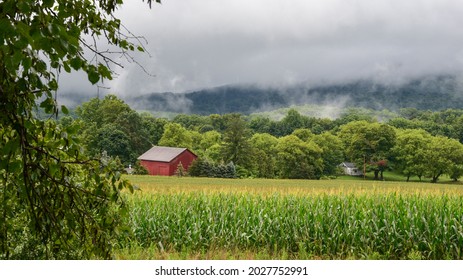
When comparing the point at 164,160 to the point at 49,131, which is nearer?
the point at 49,131

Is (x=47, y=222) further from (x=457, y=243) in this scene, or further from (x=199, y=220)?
(x=457, y=243)

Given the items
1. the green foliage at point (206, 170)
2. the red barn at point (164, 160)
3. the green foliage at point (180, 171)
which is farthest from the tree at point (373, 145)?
the green foliage at point (180, 171)

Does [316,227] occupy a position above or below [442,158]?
below

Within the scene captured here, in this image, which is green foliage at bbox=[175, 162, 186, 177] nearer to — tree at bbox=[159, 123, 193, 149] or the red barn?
the red barn

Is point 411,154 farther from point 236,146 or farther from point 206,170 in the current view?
point 206,170

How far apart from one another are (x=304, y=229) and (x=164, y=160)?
55163 millimetres

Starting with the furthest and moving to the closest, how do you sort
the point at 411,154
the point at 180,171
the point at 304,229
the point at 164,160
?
the point at 411,154 → the point at 164,160 → the point at 180,171 → the point at 304,229

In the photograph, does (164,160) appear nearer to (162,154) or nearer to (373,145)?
(162,154)

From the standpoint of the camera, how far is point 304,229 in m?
12.4

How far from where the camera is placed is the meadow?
1166cm

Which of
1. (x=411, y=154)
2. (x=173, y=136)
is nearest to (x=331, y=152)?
(x=411, y=154)

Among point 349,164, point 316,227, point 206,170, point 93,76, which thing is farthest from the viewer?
point 349,164

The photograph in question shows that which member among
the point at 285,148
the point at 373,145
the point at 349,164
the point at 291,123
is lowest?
the point at 349,164

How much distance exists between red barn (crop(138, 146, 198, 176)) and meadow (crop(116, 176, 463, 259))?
5273cm
